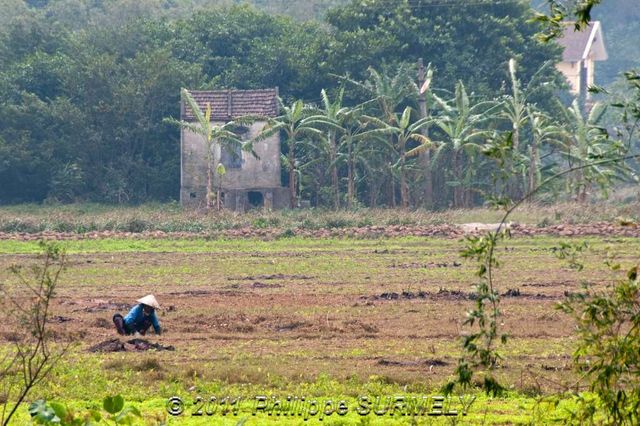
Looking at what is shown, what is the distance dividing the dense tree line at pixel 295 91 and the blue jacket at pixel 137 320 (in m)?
21.8

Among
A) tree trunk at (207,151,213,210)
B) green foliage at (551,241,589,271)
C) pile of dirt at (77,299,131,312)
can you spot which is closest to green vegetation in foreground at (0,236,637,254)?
tree trunk at (207,151,213,210)

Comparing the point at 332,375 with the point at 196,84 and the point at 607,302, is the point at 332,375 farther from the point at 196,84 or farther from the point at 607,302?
the point at 196,84

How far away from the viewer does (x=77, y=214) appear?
3638 centimetres

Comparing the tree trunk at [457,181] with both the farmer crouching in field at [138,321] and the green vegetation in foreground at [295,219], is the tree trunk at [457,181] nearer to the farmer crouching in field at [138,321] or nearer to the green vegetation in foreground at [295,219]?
the green vegetation in foreground at [295,219]

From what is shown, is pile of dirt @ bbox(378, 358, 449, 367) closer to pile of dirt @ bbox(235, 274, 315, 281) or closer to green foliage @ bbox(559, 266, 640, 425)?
green foliage @ bbox(559, 266, 640, 425)

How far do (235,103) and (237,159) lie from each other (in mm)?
1872

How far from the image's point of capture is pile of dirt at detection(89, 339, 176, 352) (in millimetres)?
13992

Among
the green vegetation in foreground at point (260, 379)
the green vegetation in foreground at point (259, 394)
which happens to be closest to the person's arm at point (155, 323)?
the green vegetation in foreground at point (260, 379)

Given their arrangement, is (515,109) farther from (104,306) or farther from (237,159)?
(104,306)

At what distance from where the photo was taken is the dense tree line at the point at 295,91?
37844 millimetres

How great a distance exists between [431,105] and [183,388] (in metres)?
26.2

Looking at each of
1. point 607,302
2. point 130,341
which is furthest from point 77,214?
point 607,302

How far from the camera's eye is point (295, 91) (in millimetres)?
41656

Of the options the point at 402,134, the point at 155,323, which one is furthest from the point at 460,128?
the point at 155,323
